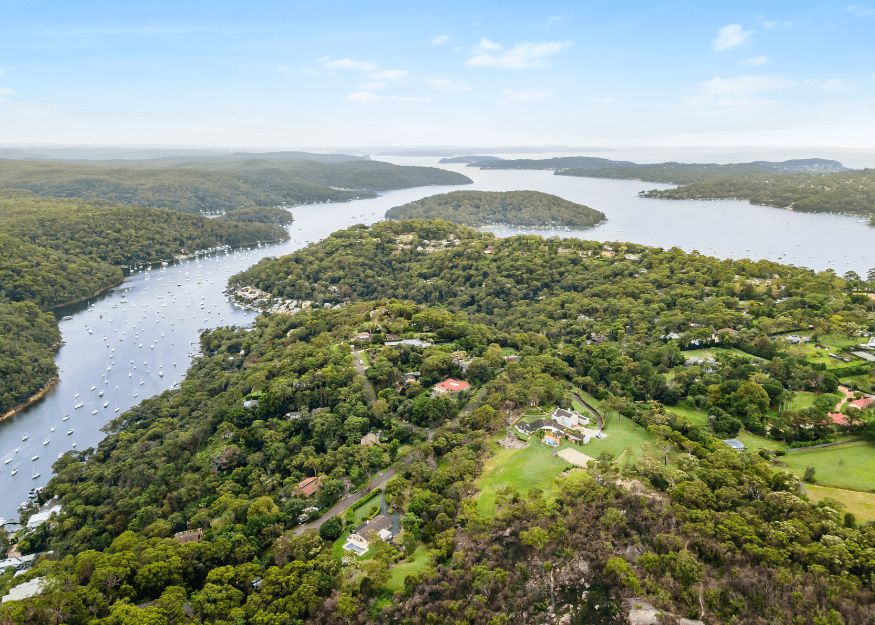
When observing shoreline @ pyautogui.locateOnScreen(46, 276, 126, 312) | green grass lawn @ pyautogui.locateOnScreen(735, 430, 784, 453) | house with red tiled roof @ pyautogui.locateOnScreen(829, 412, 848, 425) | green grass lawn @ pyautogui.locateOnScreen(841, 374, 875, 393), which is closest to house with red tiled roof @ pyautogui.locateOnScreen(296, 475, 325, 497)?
green grass lawn @ pyautogui.locateOnScreen(735, 430, 784, 453)

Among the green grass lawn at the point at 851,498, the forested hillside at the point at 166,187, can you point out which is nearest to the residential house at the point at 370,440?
the green grass lawn at the point at 851,498

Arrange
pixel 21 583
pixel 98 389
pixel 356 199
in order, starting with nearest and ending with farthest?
pixel 21 583
pixel 98 389
pixel 356 199

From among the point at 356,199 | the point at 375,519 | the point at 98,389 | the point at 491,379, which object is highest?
the point at 356,199

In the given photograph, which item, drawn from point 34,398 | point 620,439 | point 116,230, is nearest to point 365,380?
point 620,439

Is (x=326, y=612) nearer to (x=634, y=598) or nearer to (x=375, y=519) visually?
(x=375, y=519)

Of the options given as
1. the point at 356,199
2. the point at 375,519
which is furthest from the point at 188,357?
the point at 356,199

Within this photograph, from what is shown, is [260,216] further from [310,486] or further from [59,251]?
[310,486]
